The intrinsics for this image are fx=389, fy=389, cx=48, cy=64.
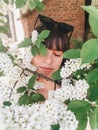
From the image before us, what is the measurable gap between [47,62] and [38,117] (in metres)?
0.71

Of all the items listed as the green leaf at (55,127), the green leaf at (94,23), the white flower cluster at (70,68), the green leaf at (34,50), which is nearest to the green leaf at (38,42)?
the green leaf at (34,50)

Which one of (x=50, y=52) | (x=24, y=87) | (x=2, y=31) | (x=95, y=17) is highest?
(x=2, y=31)

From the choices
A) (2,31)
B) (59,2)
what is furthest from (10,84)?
(59,2)

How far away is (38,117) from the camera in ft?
3.64

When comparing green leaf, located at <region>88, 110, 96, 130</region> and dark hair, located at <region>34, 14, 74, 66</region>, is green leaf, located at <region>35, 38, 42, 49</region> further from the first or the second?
green leaf, located at <region>88, 110, 96, 130</region>

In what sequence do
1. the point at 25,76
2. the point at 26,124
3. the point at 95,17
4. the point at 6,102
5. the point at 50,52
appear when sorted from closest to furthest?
the point at 95,17 < the point at 26,124 < the point at 6,102 < the point at 25,76 < the point at 50,52

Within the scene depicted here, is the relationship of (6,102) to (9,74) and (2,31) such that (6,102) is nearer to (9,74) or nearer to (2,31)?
(9,74)

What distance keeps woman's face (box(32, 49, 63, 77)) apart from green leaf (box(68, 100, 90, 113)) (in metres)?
0.66

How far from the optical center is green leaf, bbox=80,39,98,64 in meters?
0.86

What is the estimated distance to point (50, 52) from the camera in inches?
72.2

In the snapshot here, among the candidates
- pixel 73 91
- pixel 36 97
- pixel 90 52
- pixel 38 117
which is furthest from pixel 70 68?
pixel 90 52

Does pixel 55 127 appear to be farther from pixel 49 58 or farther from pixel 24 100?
pixel 49 58

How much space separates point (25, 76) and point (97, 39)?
75cm

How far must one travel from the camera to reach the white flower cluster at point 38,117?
1.10m
